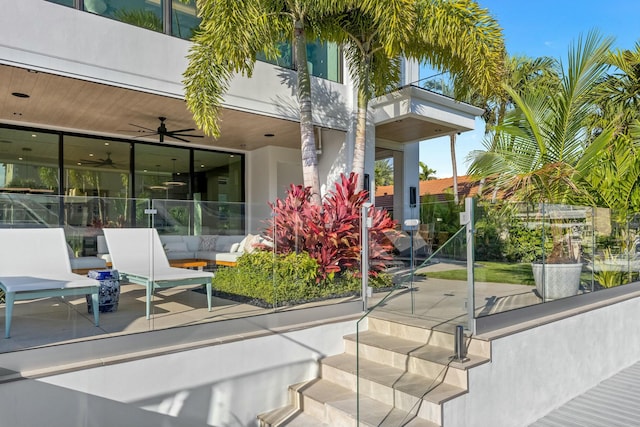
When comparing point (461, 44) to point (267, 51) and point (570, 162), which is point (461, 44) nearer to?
point (570, 162)

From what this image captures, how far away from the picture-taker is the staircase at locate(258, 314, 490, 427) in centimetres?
366

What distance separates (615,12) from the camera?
13820 mm

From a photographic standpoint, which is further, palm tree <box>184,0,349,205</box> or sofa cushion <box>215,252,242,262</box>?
palm tree <box>184,0,349,205</box>

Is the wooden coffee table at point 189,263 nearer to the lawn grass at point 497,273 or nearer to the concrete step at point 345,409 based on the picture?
the concrete step at point 345,409

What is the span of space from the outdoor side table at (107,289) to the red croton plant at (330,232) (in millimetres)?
1718

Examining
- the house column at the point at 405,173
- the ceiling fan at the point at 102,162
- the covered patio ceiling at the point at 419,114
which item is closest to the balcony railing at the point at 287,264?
the covered patio ceiling at the point at 419,114

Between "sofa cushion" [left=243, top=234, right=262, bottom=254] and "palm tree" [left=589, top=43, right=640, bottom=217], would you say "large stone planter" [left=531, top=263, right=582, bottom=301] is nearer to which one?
"palm tree" [left=589, top=43, right=640, bottom=217]

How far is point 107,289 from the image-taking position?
4.07m

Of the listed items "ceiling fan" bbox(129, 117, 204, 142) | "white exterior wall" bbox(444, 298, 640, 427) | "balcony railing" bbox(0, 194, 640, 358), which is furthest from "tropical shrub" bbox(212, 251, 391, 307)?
"ceiling fan" bbox(129, 117, 204, 142)

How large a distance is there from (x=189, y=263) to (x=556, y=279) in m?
4.29

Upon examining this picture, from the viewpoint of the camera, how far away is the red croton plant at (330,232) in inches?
214

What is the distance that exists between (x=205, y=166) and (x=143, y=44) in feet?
15.2

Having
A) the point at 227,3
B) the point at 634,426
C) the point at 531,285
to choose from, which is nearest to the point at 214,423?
the point at 531,285

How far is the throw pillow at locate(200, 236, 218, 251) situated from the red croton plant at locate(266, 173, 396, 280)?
0.63 meters
